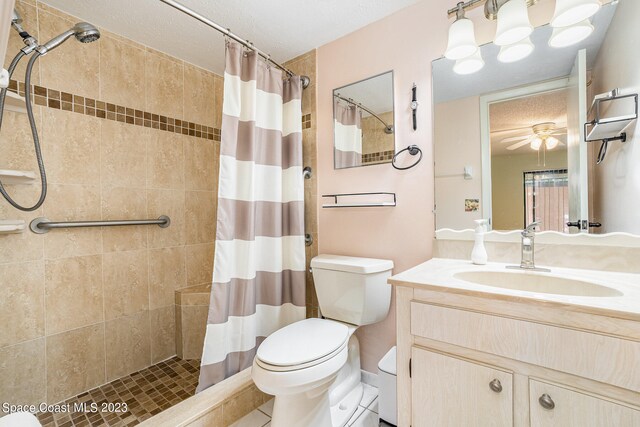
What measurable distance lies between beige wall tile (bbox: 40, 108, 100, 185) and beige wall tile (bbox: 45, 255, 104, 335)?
1.55 feet

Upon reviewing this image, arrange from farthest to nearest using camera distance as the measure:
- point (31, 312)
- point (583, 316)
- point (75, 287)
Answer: point (75, 287), point (31, 312), point (583, 316)

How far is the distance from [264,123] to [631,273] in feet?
5.86

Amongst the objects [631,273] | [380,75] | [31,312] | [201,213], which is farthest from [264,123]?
[631,273]

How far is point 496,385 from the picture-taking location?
857 millimetres

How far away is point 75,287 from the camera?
1611 millimetres

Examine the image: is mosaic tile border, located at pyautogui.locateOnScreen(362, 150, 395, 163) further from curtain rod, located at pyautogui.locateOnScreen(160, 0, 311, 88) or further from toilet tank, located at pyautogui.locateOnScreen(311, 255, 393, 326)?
curtain rod, located at pyautogui.locateOnScreen(160, 0, 311, 88)

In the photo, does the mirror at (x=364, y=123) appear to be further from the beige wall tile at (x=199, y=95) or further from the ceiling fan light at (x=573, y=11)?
the beige wall tile at (x=199, y=95)

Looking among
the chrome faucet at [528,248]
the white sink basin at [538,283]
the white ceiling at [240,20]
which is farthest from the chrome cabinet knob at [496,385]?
the white ceiling at [240,20]

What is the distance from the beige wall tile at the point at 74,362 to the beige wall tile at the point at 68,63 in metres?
1.39

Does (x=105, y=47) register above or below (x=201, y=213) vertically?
above

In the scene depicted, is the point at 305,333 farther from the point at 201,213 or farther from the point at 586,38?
the point at 586,38

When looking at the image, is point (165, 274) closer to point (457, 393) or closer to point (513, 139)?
point (457, 393)

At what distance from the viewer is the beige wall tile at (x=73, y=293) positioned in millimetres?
1531


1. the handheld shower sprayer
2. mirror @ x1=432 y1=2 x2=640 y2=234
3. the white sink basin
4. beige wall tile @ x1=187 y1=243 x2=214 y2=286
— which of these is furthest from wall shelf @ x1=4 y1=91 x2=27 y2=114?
the white sink basin
